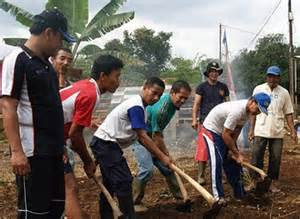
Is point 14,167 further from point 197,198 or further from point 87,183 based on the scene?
point 87,183

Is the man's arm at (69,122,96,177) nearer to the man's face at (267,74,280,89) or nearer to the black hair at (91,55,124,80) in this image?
the black hair at (91,55,124,80)

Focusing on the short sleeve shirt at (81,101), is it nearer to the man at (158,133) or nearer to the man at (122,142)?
the man at (122,142)

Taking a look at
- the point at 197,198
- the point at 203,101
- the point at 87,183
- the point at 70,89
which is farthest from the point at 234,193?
the point at 70,89

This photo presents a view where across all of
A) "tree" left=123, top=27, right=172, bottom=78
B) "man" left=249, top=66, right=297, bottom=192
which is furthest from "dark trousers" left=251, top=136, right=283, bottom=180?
"tree" left=123, top=27, right=172, bottom=78

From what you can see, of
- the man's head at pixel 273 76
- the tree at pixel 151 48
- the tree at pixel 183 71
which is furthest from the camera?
the tree at pixel 151 48

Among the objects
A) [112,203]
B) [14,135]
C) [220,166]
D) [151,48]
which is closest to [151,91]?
[112,203]

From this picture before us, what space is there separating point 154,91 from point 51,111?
1461mm

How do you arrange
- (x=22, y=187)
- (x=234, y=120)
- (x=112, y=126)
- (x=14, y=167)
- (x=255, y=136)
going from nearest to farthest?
(x=14, y=167) → (x=22, y=187) → (x=112, y=126) → (x=234, y=120) → (x=255, y=136)

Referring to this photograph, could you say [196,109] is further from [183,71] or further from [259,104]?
[183,71]

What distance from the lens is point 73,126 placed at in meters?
4.05

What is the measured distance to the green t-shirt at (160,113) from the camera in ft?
18.8

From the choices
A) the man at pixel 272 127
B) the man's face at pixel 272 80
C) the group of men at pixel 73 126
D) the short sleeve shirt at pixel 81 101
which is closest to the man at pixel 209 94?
the man at pixel 272 127

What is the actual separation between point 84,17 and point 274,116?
24.6 feet

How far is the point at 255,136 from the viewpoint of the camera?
7.36 m
